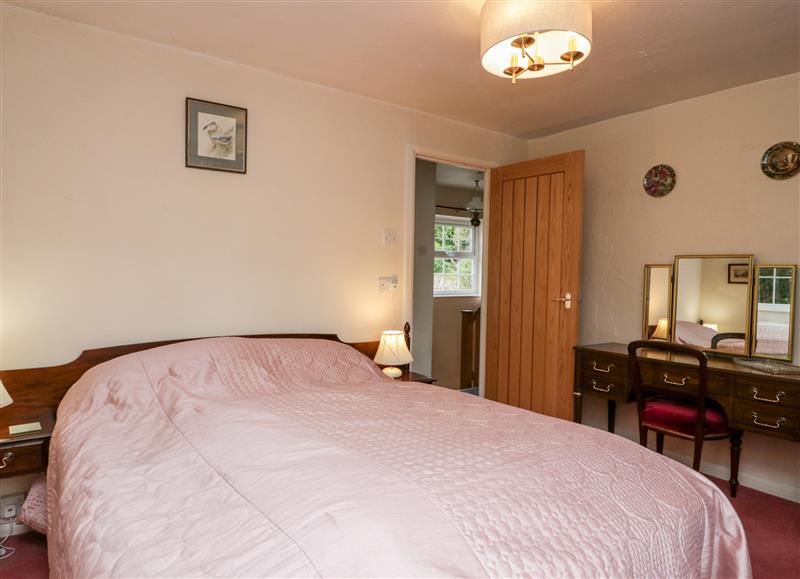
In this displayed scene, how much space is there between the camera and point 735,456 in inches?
108

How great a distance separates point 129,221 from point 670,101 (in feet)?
11.0

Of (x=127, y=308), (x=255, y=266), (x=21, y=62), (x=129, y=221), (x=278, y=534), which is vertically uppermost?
(x=21, y=62)

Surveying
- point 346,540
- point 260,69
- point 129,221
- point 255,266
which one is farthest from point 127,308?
point 346,540

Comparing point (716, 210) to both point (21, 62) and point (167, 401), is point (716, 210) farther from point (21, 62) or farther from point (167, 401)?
point (21, 62)

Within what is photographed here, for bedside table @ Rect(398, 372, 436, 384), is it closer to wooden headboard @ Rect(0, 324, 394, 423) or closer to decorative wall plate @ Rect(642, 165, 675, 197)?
wooden headboard @ Rect(0, 324, 394, 423)

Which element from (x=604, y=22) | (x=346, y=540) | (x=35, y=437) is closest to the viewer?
(x=346, y=540)

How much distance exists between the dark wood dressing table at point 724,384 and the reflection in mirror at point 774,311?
23 centimetres

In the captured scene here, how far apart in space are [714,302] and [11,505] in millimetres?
3902

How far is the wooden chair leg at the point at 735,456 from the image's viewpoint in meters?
2.71

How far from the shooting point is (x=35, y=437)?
1912 mm

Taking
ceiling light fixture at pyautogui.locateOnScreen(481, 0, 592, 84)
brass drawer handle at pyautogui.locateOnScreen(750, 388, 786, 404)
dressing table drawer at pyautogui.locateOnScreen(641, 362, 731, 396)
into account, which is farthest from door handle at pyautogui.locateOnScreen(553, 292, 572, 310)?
ceiling light fixture at pyautogui.locateOnScreen(481, 0, 592, 84)

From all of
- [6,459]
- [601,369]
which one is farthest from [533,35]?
[6,459]

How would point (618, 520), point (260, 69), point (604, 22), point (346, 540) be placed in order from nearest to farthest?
point (346, 540) → point (618, 520) → point (604, 22) → point (260, 69)

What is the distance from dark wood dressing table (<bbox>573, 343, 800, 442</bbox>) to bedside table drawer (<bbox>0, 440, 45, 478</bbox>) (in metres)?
2.98
